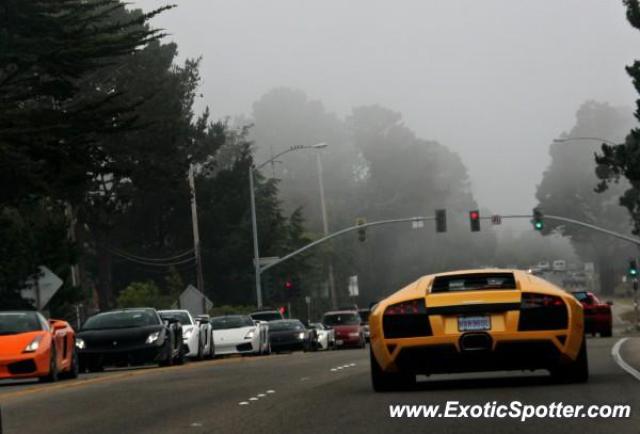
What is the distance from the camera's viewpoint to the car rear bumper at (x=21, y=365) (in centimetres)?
2503

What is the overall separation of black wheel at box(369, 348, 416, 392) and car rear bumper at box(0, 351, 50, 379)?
33.8 feet

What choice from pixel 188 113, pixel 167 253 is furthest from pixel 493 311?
pixel 188 113

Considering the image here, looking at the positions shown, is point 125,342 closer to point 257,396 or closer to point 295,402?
point 257,396

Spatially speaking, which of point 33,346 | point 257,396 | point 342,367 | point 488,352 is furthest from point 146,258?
point 488,352

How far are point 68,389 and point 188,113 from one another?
7167cm

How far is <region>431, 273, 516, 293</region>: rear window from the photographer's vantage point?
16000mm

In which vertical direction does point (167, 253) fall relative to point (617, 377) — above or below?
above

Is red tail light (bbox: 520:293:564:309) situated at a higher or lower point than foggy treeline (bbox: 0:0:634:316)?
lower

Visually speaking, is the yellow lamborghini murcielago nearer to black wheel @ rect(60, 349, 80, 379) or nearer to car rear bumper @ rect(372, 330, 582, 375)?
car rear bumper @ rect(372, 330, 582, 375)

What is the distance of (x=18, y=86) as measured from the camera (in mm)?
26266

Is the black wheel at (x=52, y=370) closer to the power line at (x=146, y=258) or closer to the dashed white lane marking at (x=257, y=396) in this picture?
the dashed white lane marking at (x=257, y=396)

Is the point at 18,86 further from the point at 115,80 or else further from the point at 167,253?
the point at 167,253

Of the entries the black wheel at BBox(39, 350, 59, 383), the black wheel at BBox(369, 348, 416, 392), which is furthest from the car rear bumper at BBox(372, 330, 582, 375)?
the black wheel at BBox(39, 350, 59, 383)

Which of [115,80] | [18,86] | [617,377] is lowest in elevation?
[617,377]
